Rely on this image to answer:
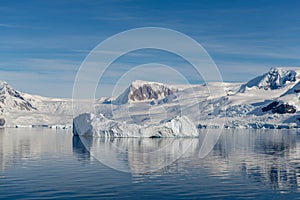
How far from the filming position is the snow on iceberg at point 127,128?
117125 millimetres

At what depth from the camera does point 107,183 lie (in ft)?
143

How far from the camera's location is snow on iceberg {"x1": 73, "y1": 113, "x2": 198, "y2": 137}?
117125 mm

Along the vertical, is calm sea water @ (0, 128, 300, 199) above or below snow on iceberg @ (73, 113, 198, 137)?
below

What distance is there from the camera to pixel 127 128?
117m

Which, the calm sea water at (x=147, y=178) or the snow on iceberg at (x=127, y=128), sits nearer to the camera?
the calm sea water at (x=147, y=178)

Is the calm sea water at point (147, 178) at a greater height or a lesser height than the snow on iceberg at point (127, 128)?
lesser

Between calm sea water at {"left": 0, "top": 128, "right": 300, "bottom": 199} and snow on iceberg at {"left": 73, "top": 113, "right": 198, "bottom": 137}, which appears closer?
calm sea water at {"left": 0, "top": 128, "right": 300, "bottom": 199}

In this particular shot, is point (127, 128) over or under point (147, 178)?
over

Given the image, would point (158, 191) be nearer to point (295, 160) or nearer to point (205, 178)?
point (205, 178)

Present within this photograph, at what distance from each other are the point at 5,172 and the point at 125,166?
14.7 m

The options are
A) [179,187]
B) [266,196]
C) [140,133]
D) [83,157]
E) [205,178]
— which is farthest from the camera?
[140,133]

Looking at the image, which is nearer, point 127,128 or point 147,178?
point 147,178

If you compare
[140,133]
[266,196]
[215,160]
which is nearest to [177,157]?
[215,160]

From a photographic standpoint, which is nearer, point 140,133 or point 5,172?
point 5,172
